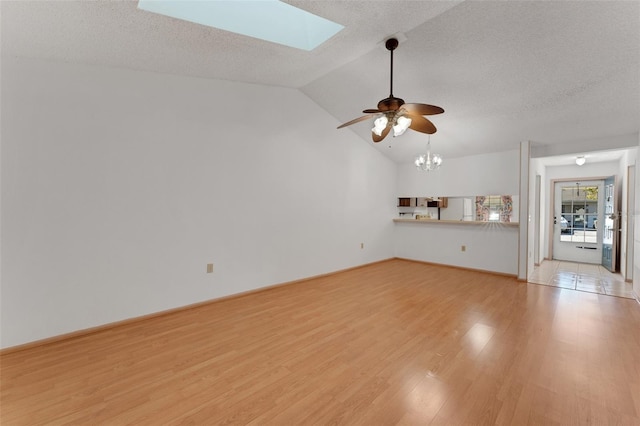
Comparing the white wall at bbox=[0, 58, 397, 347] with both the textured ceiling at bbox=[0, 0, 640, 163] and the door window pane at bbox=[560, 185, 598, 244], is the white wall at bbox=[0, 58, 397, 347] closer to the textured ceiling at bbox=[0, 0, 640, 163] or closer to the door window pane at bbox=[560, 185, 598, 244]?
the textured ceiling at bbox=[0, 0, 640, 163]

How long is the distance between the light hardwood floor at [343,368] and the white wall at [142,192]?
14.7 inches

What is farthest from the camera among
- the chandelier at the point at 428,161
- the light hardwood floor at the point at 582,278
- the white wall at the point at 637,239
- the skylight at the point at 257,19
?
the chandelier at the point at 428,161

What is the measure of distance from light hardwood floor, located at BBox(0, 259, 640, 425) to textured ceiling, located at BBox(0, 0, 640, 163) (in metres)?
2.50

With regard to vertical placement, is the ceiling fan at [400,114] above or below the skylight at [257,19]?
below

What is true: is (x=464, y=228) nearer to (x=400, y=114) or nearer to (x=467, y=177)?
(x=467, y=177)

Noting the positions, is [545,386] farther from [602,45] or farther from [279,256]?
[279,256]

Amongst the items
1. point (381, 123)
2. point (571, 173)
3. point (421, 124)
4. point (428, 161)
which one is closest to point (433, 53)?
point (421, 124)

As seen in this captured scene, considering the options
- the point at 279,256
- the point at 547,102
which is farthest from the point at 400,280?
the point at 547,102

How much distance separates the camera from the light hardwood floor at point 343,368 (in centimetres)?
162

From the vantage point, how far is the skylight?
6.89ft

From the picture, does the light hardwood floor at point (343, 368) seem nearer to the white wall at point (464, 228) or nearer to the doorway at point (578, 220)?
the white wall at point (464, 228)

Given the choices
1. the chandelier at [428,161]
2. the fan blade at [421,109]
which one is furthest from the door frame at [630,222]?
the fan blade at [421,109]

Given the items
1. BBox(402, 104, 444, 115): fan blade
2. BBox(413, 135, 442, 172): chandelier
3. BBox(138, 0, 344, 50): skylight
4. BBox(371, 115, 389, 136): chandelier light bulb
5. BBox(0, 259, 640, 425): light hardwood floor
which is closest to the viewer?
BBox(0, 259, 640, 425): light hardwood floor

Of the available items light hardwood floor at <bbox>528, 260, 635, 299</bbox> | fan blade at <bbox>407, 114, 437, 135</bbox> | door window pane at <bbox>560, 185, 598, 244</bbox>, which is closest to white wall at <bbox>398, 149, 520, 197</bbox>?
light hardwood floor at <bbox>528, 260, 635, 299</bbox>
